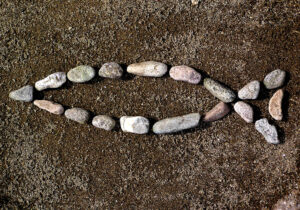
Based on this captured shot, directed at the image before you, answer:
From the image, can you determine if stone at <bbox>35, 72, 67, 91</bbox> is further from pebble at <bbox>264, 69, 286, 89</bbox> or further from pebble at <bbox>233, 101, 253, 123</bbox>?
pebble at <bbox>264, 69, 286, 89</bbox>

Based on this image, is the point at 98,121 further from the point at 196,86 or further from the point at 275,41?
the point at 275,41

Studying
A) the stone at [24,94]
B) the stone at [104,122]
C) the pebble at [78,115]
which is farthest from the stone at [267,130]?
the stone at [24,94]

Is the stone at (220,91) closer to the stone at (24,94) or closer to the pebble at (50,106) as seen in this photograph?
the pebble at (50,106)

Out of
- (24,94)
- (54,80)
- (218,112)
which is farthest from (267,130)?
(24,94)

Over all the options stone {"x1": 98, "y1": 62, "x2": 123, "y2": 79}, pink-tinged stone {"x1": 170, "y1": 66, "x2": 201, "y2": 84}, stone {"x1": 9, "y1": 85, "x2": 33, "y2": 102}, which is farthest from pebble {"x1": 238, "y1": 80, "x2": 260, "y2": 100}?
stone {"x1": 9, "y1": 85, "x2": 33, "y2": 102}

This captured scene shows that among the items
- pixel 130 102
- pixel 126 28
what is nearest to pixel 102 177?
pixel 130 102

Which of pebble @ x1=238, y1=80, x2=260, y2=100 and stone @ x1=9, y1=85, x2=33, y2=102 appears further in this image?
stone @ x1=9, y1=85, x2=33, y2=102
